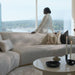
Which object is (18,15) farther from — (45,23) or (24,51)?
(24,51)

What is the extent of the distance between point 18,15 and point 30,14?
548mm

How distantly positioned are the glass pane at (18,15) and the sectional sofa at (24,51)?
8.74 ft

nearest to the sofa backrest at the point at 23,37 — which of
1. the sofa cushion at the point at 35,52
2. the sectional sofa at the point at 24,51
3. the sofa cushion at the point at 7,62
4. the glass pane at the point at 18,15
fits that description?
the sectional sofa at the point at 24,51

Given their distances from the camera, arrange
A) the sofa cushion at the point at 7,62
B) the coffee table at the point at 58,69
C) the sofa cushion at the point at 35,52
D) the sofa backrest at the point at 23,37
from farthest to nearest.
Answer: the sofa backrest at the point at 23,37
the sofa cushion at the point at 35,52
the sofa cushion at the point at 7,62
the coffee table at the point at 58,69

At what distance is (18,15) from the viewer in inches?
272

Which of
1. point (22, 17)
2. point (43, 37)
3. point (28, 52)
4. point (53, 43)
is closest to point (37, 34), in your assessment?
point (43, 37)

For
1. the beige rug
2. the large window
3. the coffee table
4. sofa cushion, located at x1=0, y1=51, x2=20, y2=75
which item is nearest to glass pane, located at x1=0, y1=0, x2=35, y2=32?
the large window

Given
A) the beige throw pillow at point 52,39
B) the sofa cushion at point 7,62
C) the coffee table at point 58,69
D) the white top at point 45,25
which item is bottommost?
the sofa cushion at point 7,62

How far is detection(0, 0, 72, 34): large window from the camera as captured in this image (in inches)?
268

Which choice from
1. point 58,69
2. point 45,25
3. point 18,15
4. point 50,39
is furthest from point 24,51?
point 18,15

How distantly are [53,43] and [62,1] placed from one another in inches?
126

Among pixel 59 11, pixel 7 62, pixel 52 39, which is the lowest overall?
pixel 7 62

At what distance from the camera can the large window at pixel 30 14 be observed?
6.80 metres

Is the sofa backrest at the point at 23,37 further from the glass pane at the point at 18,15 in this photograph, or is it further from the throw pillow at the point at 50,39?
the glass pane at the point at 18,15
